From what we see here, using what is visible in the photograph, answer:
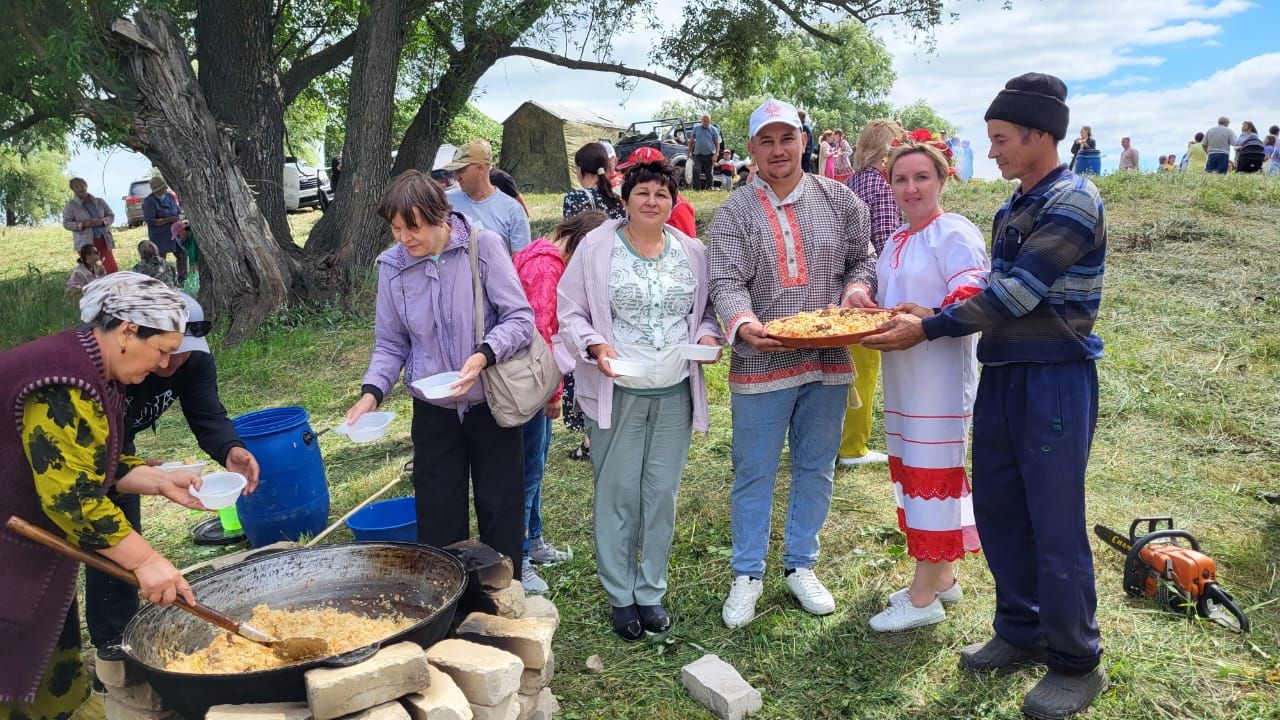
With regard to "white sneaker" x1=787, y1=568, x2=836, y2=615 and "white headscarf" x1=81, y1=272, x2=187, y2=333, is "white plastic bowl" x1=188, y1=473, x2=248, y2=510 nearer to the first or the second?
"white headscarf" x1=81, y1=272, x2=187, y2=333

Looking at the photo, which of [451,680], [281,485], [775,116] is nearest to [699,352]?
[775,116]

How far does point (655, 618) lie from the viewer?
3434 millimetres

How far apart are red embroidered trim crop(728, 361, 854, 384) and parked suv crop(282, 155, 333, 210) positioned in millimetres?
17602

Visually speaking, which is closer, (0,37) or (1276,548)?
(1276,548)

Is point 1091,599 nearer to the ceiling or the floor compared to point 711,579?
nearer to the ceiling

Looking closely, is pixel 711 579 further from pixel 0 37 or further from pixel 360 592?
pixel 0 37

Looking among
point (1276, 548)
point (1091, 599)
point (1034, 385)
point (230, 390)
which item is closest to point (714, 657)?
point (1091, 599)

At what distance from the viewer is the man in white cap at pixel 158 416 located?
293cm

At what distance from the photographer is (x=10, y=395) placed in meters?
2.12

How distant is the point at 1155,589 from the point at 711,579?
5.98ft

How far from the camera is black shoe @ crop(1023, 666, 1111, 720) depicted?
8.86 ft

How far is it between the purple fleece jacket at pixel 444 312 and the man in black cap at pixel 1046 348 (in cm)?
135

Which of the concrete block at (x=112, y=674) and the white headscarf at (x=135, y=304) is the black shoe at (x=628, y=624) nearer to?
the concrete block at (x=112, y=674)

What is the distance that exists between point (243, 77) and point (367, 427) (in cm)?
792
